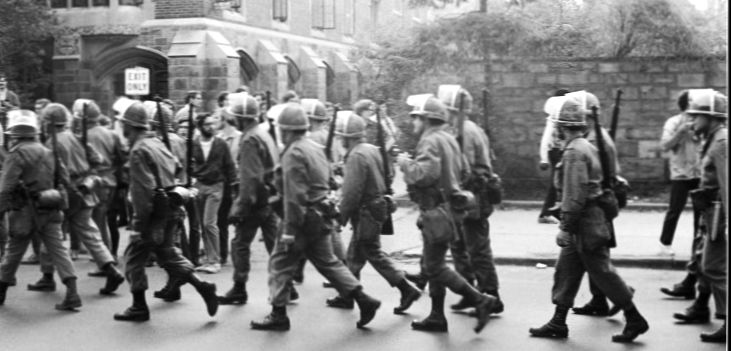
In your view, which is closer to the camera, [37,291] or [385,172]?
[385,172]

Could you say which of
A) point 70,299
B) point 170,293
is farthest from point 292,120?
point 70,299

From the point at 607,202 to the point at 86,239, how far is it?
504 centimetres

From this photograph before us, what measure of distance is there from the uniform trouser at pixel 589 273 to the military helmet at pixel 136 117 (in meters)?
3.62

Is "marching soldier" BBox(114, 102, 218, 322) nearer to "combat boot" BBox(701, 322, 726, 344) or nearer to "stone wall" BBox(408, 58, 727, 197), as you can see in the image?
"combat boot" BBox(701, 322, 726, 344)

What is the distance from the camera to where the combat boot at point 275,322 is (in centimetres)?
891

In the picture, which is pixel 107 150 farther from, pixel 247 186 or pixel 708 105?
pixel 708 105

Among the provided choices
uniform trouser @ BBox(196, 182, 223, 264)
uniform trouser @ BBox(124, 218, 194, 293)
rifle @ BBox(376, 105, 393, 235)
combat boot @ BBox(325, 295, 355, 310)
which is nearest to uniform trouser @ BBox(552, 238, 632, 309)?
rifle @ BBox(376, 105, 393, 235)

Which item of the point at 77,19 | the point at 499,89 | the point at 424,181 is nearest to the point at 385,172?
the point at 424,181

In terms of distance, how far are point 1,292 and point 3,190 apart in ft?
3.27

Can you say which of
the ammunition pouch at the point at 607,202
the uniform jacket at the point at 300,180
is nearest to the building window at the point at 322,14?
the uniform jacket at the point at 300,180

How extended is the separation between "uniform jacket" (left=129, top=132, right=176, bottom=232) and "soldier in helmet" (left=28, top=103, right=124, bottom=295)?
1.33 metres

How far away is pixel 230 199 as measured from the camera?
1212cm

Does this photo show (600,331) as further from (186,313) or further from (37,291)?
(37,291)

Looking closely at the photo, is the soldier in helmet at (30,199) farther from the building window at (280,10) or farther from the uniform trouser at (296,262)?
the building window at (280,10)
